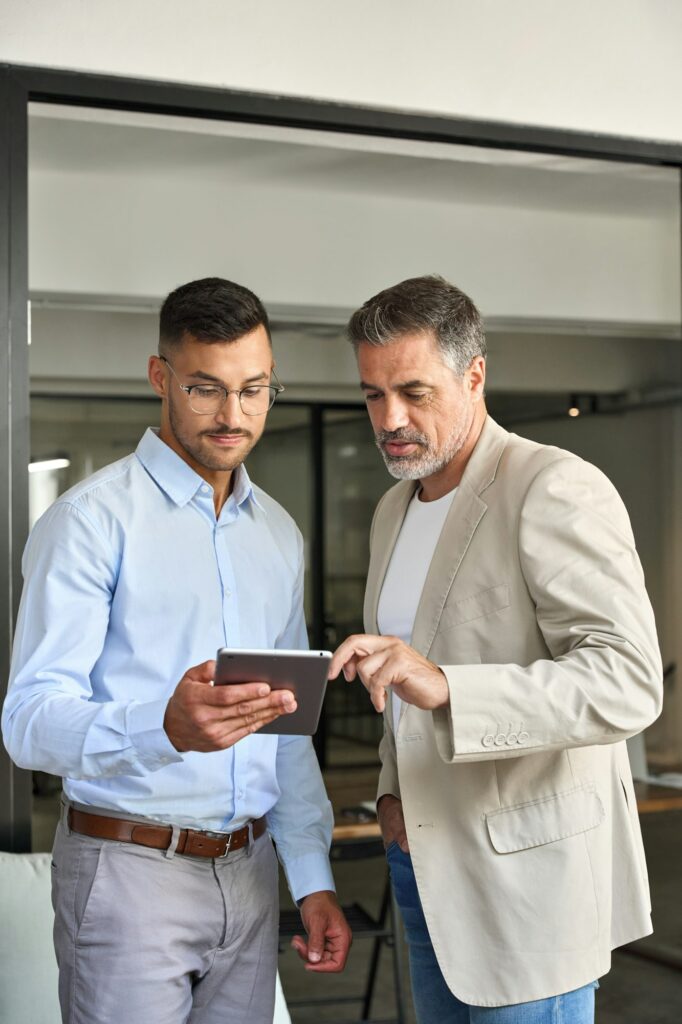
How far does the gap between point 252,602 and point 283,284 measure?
2.46m

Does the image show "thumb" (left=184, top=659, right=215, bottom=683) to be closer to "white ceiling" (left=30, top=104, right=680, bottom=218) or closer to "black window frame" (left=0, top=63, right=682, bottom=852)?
"black window frame" (left=0, top=63, right=682, bottom=852)

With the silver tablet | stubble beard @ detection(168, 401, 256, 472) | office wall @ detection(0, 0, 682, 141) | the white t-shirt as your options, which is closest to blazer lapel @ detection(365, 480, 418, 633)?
the white t-shirt

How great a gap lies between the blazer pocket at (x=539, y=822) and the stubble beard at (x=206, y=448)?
75cm

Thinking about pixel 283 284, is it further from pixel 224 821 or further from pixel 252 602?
pixel 224 821

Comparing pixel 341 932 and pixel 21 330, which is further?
pixel 21 330

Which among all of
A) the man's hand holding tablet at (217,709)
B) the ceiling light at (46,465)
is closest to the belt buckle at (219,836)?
the man's hand holding tablet at (217,709)

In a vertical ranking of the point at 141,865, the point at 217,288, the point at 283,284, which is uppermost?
the point at 283,284

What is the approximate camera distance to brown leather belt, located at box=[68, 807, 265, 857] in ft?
5.89

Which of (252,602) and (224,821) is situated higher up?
(252,602)

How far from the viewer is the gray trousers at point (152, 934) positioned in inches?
68.7

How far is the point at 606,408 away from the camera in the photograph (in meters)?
4.73

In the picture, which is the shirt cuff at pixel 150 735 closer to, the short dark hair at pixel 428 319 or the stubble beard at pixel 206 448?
the stubble beard at pixel 206 448

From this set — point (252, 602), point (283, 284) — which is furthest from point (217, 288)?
point (283, 284)

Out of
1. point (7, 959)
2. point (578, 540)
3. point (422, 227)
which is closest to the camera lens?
point (578, 540)
